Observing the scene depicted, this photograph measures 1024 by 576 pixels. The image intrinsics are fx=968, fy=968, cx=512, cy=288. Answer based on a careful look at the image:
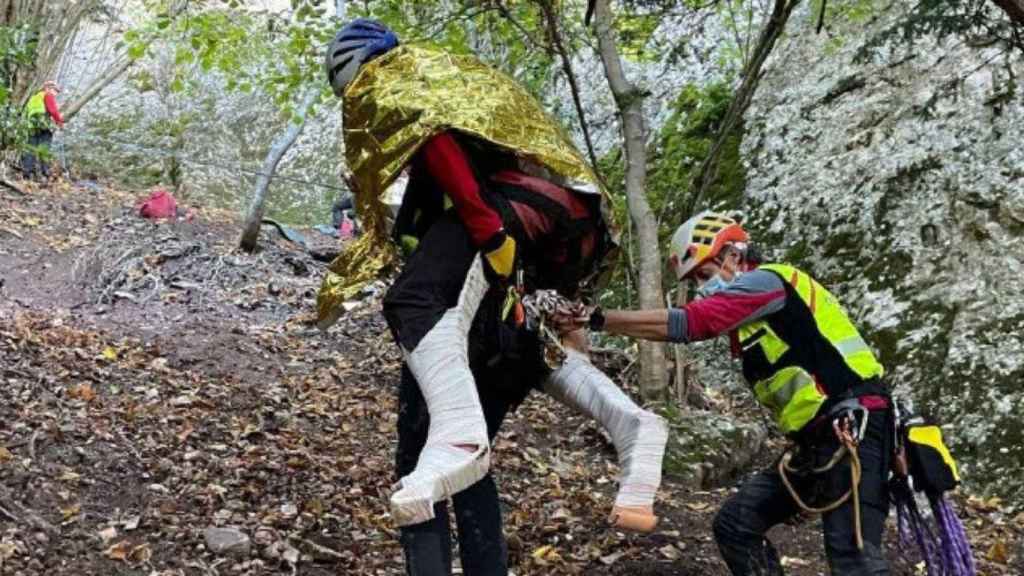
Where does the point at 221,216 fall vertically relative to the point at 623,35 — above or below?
below

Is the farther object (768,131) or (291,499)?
(768,131)

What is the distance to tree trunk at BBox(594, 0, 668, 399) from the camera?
229 inches

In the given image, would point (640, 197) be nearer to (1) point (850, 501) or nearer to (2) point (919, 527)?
(2) point (919, 527)

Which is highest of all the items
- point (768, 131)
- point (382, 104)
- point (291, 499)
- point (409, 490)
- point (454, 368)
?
point (768, 131)

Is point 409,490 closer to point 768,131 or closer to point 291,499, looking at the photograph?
point 291,499

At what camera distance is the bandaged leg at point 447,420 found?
221 cm

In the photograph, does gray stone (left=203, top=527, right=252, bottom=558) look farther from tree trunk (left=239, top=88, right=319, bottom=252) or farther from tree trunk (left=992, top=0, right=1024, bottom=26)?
tree trunk (left=239, top=88, right=319, bottom=252)

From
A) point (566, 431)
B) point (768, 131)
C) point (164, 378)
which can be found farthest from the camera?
point (768, 131)

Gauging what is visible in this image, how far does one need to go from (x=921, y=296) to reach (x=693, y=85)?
3.37 m

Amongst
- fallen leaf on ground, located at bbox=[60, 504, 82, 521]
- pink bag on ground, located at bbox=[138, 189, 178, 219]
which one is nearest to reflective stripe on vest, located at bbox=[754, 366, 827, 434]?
fallen leaf on ground, located at bbox=[60, 504, 82, 521]

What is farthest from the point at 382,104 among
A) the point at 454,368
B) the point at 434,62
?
the point at 454,368

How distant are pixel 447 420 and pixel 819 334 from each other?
1500 mm

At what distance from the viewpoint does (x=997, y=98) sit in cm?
721

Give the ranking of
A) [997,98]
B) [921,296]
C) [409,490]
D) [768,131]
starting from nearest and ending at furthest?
1. [409,490]
2. [921,296]
3. [997,98]
4. [768,131]
